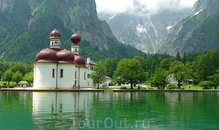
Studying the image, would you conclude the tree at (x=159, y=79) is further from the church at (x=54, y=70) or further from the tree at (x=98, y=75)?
the church at (x=54, y=70)

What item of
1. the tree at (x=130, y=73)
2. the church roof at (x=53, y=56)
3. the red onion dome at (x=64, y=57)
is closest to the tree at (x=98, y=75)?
the tree at (x=130, y=73)

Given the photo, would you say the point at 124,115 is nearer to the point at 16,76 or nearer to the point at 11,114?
the point at 11,114

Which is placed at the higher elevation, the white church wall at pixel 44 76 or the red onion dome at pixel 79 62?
the red onion dome at pixel 79 62

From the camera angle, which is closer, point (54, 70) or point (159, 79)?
point (54, 70)

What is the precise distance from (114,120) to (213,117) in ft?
27.6

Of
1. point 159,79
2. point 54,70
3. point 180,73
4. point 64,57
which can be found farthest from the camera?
point 180,73

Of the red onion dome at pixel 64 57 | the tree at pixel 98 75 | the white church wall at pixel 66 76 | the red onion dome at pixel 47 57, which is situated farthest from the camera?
the tree at pixel 98 75

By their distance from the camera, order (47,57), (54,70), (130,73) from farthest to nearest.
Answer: (130,73)
(54,70)
(47,57)

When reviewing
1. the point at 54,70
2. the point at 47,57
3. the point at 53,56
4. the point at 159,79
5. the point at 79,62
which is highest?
the point at 53,56

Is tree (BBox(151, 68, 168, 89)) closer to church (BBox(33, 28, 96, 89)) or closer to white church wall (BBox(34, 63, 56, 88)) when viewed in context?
church (BBox(33, 28, 96, 89))

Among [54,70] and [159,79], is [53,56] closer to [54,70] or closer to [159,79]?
[54,70]

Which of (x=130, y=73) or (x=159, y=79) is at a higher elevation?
(x=130, y=73)

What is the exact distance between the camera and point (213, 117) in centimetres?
2388

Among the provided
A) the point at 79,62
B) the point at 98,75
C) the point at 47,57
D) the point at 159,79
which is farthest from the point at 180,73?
the point at 47,57
